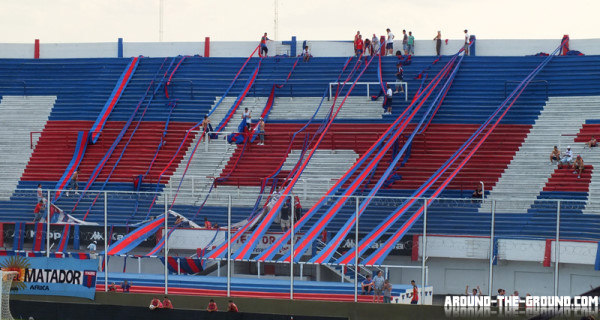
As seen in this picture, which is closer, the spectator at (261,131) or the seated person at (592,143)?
the seated person at (592,143)

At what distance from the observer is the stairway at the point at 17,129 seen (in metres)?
47.3

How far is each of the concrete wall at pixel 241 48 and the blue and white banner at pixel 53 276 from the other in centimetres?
2184

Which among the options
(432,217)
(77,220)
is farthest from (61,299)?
(432,217)

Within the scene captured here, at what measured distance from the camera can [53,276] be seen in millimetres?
34594

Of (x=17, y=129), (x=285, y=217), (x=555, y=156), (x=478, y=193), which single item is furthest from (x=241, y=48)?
(x=285, y=217)

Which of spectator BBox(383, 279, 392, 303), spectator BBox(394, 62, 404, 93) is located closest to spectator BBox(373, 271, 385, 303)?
spectator BBox(383, 279, 392, 303)

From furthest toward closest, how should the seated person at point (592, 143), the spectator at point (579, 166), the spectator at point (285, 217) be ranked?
the seated person at point (592, 143), the spectator at point (579, 166), the spectator at point (285, 217)

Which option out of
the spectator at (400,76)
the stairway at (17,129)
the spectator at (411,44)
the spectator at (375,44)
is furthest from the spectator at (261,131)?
the stairway at (17,129)

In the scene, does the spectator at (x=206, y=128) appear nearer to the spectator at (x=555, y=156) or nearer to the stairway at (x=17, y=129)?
the stairway at (x=17, y=129)

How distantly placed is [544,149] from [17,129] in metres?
22.6

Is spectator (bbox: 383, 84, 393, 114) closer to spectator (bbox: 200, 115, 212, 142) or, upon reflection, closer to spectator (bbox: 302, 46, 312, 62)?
spectator (bbox: 302, 46, 312, 62)

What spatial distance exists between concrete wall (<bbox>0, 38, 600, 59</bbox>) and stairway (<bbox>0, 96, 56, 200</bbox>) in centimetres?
455

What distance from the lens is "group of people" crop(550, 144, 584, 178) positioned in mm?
41812

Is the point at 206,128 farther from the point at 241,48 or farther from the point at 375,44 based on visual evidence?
the point at 375,44
